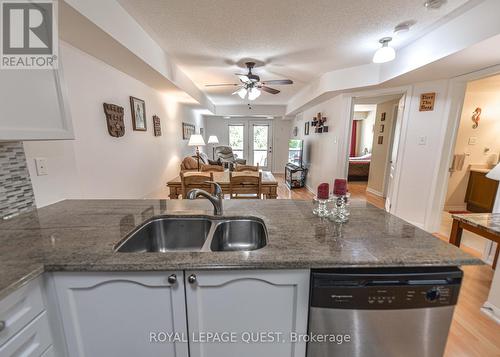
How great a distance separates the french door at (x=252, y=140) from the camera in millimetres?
7965

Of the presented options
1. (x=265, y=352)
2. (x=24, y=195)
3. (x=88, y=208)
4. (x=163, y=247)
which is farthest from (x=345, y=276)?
(x=24, y=195)

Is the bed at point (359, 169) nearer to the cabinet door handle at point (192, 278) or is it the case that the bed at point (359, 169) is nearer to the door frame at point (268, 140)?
the door frame at point (268, 140)

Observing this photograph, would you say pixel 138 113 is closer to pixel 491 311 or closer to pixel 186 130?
pixel 186 130

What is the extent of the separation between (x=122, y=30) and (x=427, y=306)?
2.68 metres

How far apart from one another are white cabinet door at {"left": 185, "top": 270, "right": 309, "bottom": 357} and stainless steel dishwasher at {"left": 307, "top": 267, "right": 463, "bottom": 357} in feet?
0.25

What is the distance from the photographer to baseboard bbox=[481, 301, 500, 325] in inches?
61.6

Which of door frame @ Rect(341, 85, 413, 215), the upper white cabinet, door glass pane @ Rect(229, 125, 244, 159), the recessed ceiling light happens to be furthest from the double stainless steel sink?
door glass pane @ Rect(229, 125, 244, 159)

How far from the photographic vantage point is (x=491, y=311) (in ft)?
5.25

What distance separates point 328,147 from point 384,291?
A: 12.3ft

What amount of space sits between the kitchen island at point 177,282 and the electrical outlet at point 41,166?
534 mm

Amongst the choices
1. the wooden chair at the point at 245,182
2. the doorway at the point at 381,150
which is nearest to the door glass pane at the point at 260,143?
the doorway at the point at 381,150

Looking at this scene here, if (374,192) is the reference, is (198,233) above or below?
above

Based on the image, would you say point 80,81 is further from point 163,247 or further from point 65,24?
point 163,247

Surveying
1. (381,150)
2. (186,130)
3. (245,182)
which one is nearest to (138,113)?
(245,182)
